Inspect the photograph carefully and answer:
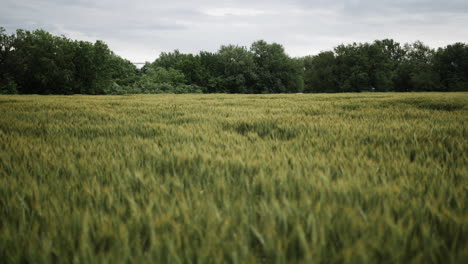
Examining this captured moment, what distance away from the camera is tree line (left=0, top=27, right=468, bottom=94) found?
36219mm

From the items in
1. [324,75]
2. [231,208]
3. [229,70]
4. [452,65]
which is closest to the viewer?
[231,208]

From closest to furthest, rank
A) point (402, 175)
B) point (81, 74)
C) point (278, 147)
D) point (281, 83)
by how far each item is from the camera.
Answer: point (402, 175), point (278, 147), point (81, 74), point (281, 83)

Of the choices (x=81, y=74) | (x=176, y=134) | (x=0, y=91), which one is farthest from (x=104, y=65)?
(x=176, y=134)

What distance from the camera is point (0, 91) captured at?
30.1m

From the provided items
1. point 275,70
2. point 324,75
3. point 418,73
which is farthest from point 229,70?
→ point 418,73

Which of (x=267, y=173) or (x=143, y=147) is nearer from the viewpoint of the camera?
(x=267, y=173)

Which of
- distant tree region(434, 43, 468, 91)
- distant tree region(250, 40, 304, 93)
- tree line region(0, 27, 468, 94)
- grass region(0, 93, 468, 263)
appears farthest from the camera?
distant tree region(250, 40, 304, 93)

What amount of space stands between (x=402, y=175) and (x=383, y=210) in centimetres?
49

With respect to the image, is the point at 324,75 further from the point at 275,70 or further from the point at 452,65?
the point at 452,65

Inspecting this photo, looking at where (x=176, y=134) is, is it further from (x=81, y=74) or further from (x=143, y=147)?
(x=81, y=74)

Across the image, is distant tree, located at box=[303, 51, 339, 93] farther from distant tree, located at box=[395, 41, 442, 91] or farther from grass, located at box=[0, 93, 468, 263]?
grass, located at box=[0, 93, 468, 263]

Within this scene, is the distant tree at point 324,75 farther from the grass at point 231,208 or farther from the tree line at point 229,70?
the grass at point 231,208

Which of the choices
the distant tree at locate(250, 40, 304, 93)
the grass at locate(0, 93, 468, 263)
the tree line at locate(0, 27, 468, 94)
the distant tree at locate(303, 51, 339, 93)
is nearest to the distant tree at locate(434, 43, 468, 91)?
the tree line at locate(0, 27, 468, 94)

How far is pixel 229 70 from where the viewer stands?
2208 inches
